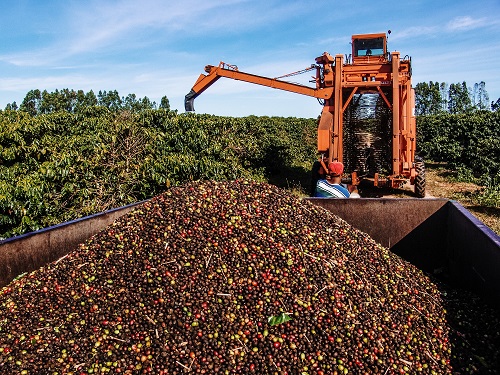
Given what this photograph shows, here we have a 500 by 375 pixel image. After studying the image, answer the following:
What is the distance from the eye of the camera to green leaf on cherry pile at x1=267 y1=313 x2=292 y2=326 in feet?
8.76

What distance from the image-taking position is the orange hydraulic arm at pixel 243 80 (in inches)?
351

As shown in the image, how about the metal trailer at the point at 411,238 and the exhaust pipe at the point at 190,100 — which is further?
the exhaust pipe at the point at 190,100

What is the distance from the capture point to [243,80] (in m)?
10.4

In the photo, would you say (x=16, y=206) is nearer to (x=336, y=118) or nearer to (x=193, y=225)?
(x=193, y=225)

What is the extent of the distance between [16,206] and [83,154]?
5.20 feet

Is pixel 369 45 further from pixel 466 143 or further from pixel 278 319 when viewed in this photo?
pixel 466 143

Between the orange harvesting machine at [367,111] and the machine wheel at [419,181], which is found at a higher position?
the orange harvesting machine at [367,111]

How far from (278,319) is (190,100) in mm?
9452

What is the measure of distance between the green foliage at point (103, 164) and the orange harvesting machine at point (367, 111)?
2.09 metres

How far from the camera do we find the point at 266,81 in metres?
10.1

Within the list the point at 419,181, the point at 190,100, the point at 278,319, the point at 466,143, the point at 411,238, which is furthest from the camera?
the point at 466,143

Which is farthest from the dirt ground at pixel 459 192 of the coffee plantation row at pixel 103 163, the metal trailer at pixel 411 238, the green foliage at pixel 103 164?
the green foliage at pixel 103 164

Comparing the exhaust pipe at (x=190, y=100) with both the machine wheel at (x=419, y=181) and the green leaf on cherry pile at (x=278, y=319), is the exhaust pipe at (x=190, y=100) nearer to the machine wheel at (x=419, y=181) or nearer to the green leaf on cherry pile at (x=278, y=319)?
the machine wheel at (x=419, y=181)

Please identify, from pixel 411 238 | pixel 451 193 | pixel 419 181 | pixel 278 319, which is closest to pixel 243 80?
pixel 419 181
